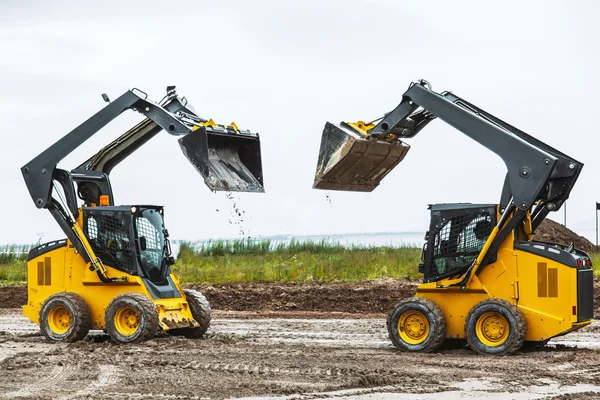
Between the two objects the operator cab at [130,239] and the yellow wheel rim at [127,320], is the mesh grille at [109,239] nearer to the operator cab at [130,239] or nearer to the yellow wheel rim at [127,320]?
the operator cab at [130,239]

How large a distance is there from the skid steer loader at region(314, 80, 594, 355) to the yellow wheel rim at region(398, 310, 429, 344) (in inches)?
0.6

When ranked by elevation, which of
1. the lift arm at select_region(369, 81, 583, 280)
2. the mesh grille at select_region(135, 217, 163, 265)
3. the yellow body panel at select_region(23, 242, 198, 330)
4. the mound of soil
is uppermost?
the lift arm at select_region(369, 81, 583, 280)

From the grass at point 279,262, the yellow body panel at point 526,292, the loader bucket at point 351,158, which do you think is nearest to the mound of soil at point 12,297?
the grass at point 279,262

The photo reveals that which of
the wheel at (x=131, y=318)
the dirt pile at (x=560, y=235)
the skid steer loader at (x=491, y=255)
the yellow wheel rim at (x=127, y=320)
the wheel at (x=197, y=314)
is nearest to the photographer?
the skid steer loader at (x=491, y=255)

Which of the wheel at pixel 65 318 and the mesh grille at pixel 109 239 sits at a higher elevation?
the mesh grille at pixel 109 239

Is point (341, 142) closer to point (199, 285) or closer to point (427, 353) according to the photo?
point (427, 353)

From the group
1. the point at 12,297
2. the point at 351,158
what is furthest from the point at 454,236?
the point at 12,297

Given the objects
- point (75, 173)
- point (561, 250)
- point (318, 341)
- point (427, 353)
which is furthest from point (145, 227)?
point (561, 250)

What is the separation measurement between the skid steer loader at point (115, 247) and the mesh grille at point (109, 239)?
2 cm

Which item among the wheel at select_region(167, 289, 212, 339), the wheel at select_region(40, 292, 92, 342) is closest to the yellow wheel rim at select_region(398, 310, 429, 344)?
the wheel at select_region(167, 289, 212, 339)

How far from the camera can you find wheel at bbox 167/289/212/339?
16427 millimetres

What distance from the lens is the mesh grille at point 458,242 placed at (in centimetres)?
1423

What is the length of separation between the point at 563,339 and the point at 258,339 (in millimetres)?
4911

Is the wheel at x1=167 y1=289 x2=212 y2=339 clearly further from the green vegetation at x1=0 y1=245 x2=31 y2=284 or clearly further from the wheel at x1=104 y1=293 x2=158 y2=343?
the green vegetation at x1=0 y1=245 x2=31 y2=284
